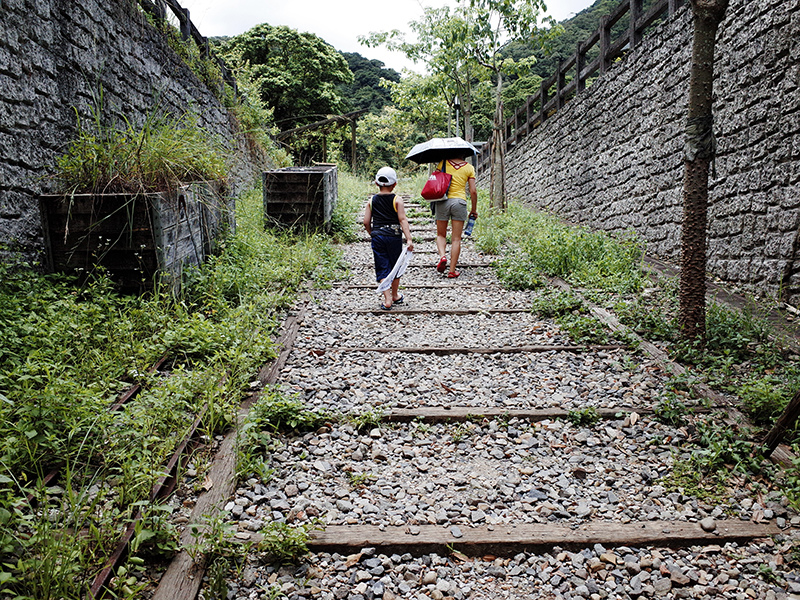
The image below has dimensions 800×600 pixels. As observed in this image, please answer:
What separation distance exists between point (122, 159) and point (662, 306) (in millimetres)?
5021

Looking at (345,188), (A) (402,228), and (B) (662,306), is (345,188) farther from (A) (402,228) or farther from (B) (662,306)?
(B) (662,306)

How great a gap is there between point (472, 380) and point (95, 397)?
7.63 ft

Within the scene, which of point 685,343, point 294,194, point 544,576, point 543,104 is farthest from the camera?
point 543,104

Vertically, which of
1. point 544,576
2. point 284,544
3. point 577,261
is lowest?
point 544,576

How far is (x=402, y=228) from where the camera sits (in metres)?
5.38

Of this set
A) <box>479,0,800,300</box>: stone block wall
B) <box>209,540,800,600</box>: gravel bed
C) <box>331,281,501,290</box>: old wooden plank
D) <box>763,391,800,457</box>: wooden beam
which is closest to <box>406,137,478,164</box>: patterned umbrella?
<box>331,281,501,290</box>: old wooden plank

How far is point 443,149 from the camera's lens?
6.80 meters

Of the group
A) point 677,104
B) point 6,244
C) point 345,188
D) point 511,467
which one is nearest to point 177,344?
point 6,244

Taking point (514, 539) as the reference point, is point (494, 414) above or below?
above

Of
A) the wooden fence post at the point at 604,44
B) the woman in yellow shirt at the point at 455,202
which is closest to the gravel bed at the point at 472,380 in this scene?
the woman in yellow shirt at the point at 455,202

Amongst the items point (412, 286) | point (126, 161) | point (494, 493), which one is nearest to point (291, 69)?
point (412, 286)

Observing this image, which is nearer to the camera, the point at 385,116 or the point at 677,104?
the point at 677,104

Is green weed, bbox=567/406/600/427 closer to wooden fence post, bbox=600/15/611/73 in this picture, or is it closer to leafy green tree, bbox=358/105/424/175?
wooden fence post, bbox=600/15/611/73

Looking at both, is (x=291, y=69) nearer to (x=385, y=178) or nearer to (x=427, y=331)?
(x=385, y=178)
